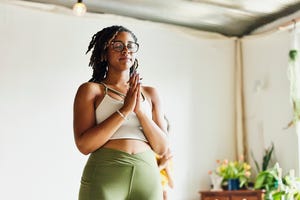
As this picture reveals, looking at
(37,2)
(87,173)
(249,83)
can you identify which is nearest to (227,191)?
(249,83)

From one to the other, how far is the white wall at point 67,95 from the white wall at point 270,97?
0.24 metres

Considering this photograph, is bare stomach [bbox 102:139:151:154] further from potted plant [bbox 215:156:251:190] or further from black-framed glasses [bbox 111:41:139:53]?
potted plant [bbox 215:156:251:190]

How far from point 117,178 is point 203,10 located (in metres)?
2.73

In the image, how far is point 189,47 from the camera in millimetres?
4211

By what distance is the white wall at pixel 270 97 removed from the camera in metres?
3.83

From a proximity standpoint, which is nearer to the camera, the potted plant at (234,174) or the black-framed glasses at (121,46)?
the black-framed glasses at (121,46)

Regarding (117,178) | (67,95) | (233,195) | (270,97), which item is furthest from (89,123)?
(270,97)

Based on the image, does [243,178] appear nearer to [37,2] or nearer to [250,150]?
[250,150]

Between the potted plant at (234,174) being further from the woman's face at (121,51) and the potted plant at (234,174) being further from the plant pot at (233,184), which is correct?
the woman's face at (121,51)

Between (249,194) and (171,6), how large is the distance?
1615mm

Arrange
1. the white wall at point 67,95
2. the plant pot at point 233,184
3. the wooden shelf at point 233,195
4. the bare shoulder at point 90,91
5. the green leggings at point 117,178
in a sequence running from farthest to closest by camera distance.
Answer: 1. the plant pot at point 233,184
2. the wooden shelf at point 233,195
3. the white wall at point 67,95
4. the bare shoulder at point 90,91
5. the green leggings at point 117,178

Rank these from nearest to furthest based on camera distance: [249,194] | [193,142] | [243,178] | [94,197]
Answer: [94,197] → [249,194] → [243,178] → [193,142]

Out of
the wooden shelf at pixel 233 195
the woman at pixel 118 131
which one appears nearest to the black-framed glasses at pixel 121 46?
the woman at pixel 118 131

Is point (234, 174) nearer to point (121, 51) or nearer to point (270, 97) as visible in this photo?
point (270, 97)
